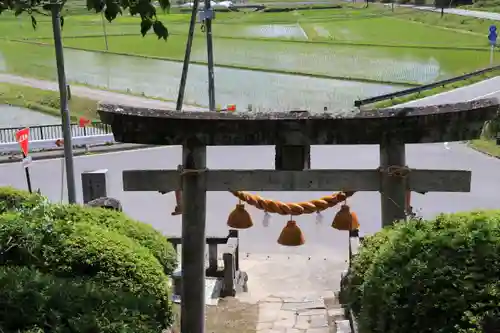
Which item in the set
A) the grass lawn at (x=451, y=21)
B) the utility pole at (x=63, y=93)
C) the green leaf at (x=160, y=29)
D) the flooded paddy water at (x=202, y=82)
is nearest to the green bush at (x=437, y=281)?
the green leaf at (x=160, y=29)

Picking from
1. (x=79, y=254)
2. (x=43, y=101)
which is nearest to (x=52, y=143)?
(x=43, y=101)

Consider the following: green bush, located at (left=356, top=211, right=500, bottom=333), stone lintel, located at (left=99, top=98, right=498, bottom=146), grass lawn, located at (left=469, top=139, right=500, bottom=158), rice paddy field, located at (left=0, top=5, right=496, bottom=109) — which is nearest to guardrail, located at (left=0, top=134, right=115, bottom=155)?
rice paddy field, located at (left=0, top=5, right=496, bottom=109)

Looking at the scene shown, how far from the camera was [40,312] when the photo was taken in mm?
3748

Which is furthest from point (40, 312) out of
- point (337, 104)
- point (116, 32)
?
point (116, 32)

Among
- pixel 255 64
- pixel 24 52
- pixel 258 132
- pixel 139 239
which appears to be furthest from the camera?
pixel 24 52

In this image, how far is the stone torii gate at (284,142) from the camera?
585 cm

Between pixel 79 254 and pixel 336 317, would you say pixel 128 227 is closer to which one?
pixel 79 254

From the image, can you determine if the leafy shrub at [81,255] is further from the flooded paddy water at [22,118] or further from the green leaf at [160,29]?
the flooded paddy water at [22,118]

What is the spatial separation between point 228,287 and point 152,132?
12.3 feet

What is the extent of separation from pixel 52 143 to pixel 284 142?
13.6m

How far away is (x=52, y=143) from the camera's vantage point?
59.6ft

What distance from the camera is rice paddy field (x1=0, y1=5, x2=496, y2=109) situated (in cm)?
2892

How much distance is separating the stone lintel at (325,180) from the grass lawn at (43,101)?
17951 mm

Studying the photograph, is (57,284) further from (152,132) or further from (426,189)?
(426,189)
